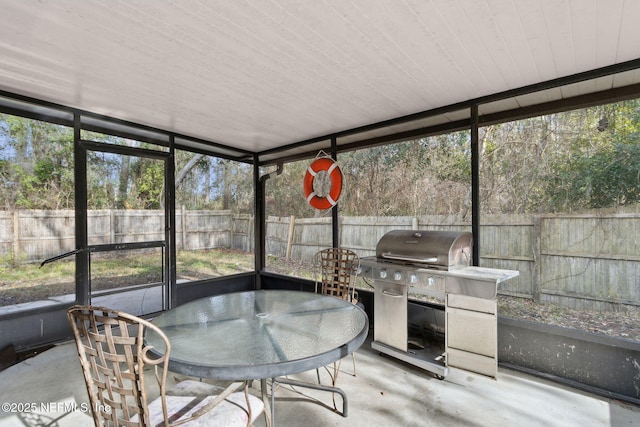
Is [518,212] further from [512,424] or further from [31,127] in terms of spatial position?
[31,127]

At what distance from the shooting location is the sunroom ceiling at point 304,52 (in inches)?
67.9

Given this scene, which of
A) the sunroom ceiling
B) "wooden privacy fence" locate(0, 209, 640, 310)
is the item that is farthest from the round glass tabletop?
"wooden privacy fence" locate(0, 209, 640, 310)

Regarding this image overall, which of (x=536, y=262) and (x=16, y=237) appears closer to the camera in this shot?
(x=16, y=237)

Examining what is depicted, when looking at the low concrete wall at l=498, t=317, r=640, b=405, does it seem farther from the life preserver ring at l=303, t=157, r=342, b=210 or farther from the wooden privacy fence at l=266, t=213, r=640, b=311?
the life preserver ring at l=303, t=157, r=342, b=210

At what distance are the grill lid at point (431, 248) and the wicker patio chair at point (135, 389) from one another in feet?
5.98

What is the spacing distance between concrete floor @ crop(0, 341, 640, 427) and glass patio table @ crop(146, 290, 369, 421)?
223 millimetres

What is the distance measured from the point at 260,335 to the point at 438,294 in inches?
68.4

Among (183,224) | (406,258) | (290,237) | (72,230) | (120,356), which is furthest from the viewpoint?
(290,237)

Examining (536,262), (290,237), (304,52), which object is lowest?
(536,262)

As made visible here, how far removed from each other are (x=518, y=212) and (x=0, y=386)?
16.9 ft

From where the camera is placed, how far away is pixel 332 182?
155 inches

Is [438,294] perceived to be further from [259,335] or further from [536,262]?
[259,335]

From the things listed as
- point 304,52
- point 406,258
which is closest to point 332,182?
point 406,258

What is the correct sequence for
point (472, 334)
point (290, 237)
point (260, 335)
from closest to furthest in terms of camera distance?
point (260, 335) → point (472, 334) → point (290, 237)
